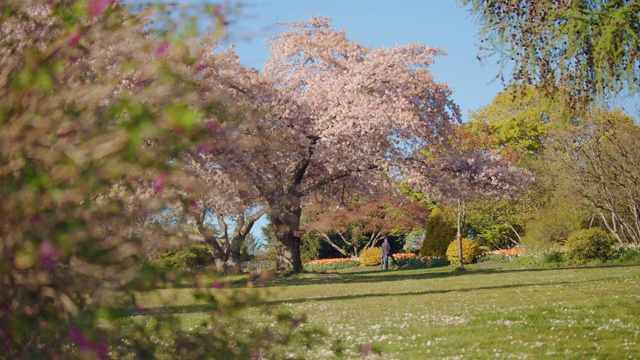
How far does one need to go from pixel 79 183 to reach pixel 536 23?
1166cm

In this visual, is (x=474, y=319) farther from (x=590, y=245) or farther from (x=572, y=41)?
(x=590, y=245)

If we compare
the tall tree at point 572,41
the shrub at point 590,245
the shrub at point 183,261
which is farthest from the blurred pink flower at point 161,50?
the shrub at point 590,245

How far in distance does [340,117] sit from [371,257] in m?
20.1

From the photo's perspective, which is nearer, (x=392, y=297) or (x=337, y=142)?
(x=392, y=297)

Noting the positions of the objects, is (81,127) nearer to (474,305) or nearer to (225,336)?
(225,336)

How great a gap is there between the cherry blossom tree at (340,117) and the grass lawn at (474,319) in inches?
318

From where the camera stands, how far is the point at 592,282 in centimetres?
1975

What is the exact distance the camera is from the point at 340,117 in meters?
27.2

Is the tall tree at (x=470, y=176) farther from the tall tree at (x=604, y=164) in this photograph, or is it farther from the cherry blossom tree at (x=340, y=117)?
the tall tree at (x=604, y=164)

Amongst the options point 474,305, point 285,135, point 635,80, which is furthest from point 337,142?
point 635,80

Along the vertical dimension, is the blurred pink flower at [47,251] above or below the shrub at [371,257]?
above

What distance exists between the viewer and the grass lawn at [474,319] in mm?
9211

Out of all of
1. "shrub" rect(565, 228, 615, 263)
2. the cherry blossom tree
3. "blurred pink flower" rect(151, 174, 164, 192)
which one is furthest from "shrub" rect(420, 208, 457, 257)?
"blurred pink flower" rect(151, 174, 164, 192)

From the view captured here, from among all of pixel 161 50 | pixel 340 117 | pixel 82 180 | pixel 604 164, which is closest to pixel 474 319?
pixel 161 50
